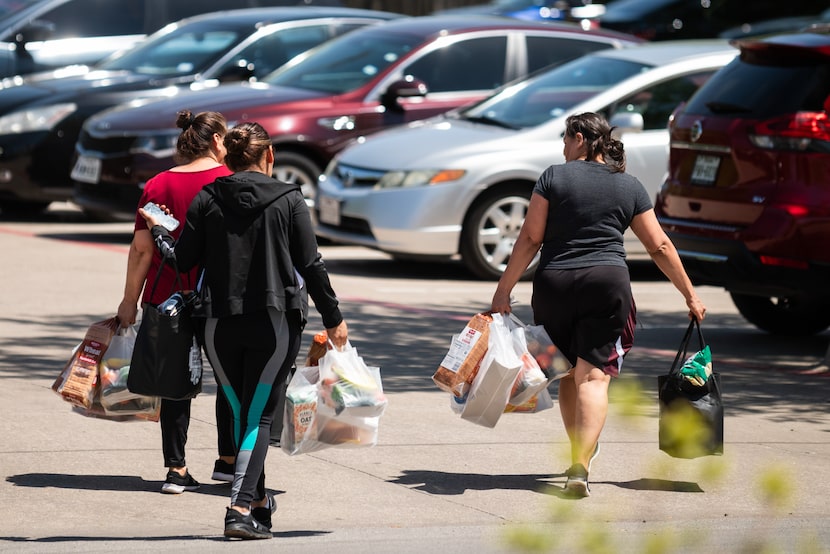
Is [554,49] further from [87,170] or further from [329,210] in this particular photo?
[87,170]

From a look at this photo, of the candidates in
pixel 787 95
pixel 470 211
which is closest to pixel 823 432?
pixel 787 95

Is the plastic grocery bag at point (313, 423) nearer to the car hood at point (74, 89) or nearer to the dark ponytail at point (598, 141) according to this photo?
the dark ponytail at point (598, 141)

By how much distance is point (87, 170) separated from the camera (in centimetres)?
1317

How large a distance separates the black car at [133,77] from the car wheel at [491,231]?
12.9 ft

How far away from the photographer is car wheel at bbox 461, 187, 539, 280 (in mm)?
11297

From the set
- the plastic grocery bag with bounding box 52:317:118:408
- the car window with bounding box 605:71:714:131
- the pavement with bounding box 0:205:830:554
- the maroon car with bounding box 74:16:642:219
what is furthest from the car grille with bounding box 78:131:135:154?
the plastic grocery bag with bounding box 52:317:118:408

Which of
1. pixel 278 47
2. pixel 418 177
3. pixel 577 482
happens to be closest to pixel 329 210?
pixel 418 177

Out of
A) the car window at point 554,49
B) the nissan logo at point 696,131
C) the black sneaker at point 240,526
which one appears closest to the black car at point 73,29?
the car window at point 554,49

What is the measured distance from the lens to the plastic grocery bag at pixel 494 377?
5.52 m

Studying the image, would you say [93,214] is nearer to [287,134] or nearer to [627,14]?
[287,134]

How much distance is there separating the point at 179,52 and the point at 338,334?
10597mm

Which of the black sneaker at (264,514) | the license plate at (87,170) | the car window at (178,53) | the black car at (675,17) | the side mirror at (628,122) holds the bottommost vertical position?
the black car at (675,17)

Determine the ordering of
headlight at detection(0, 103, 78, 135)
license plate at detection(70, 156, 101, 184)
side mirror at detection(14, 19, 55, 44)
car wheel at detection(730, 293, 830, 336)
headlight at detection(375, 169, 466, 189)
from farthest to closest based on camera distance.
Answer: side mirror at detection(14, 19, 55, 44), headlight at detection(0, 103, 78, 135), license plate at detection(70, 156, 101, 184), headlight at detection(375, 169, 466, 189), car wheel at detection(730, 293, 830, 336)

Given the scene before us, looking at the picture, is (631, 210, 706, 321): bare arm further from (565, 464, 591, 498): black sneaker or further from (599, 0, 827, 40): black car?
(599, 0, 827, 40): black car
